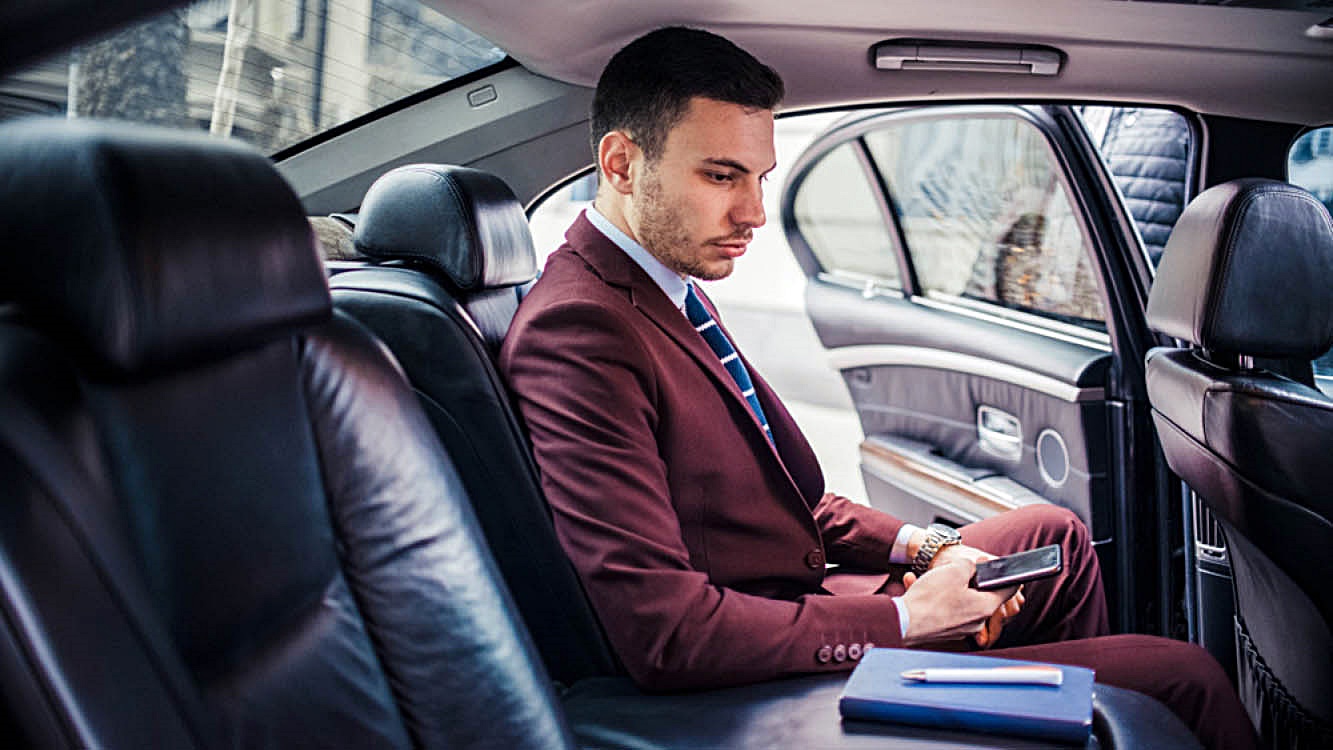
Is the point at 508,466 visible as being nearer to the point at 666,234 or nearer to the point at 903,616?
the point at 666,234

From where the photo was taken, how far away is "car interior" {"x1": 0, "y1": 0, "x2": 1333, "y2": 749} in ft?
2.72

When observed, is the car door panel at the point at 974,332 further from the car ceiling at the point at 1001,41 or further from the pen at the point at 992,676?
the pen at the point at 992,676

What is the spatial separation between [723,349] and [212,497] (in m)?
1.01

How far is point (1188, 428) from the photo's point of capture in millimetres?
1895

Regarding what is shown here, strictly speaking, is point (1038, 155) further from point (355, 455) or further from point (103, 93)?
point (355, 455)

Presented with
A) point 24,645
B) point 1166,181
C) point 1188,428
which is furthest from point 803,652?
point 1166,181

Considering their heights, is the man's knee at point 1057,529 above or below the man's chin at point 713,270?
below

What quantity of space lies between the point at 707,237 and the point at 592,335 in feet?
0.90

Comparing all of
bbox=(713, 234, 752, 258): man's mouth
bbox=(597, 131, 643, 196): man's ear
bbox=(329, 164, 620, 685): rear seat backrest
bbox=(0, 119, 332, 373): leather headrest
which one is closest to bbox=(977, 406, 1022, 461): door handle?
bbox=(713, 234, 752, 258): man's mouth

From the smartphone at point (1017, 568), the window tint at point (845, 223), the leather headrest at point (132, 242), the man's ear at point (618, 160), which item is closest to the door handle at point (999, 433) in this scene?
the window tint at point (845, 223)

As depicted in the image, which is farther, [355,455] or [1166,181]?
[1166,181]

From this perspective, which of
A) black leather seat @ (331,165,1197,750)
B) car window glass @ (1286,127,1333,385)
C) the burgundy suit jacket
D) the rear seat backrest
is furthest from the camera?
car window glass @ (1286,127,1333,385)

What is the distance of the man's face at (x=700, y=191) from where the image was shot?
5.57 ft

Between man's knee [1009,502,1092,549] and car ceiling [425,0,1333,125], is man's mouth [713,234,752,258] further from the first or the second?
man's knee [1009,502,1092,549]
